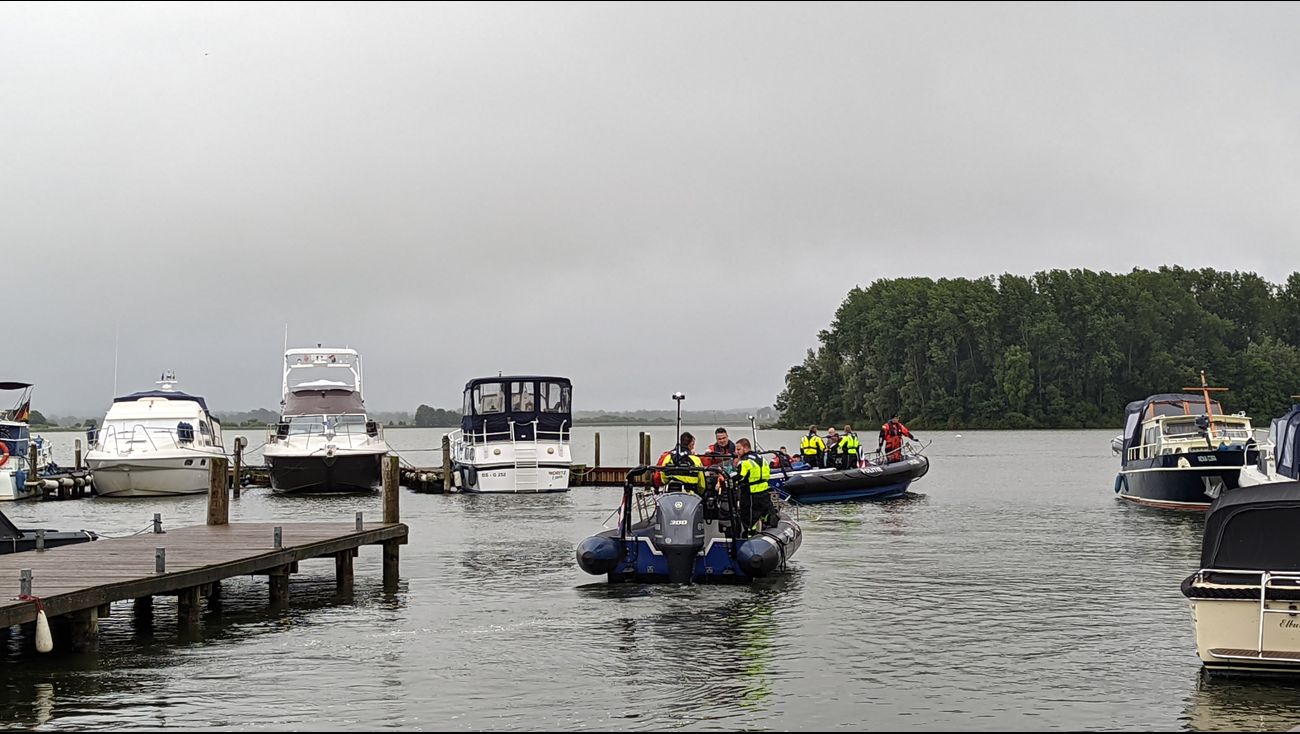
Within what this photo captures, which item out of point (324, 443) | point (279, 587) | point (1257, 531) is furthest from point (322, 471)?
point (1257, 531)

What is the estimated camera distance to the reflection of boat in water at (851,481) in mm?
39094

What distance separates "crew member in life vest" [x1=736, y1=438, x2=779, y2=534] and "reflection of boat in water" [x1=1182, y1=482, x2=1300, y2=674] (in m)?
7.58

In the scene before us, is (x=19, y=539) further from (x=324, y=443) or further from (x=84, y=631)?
(x=324, y=443)

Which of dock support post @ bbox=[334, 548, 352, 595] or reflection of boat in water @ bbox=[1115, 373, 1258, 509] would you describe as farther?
reflection of boat in water @ bbox=[1115, 373, 1258, 509]

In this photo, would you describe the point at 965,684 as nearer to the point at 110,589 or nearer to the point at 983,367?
the point at 110,589

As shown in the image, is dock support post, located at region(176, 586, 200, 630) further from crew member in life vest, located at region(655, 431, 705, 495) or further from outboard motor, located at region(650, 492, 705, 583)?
crew member in life vest, located at region(655, 431, 705, 495)

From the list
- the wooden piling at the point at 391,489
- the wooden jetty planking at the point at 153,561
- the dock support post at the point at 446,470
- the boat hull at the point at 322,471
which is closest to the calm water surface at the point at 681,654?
the wooden jetty planking at the point at 153,561

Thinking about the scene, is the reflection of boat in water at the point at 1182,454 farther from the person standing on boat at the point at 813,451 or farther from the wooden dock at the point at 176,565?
the wooden dock at the point at 176,565

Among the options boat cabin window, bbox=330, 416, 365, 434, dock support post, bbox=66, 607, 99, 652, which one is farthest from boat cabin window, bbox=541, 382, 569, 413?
dock support post, bbox=66, 607, 99, 652

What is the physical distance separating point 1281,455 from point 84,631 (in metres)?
23.4

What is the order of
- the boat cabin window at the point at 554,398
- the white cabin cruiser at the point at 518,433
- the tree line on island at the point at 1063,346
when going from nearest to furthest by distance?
the white cabin cruiser at the point at 518,433
the boat cabin window at the point at 554,398
the tree line on island at the point at 1063,346

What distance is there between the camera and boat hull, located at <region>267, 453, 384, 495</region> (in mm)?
43625

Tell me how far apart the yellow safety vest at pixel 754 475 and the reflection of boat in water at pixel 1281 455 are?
456 inches

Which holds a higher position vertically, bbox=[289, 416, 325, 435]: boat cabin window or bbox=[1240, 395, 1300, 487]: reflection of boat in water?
bbox=[289, 416, 325, 435]: boat cabin window
